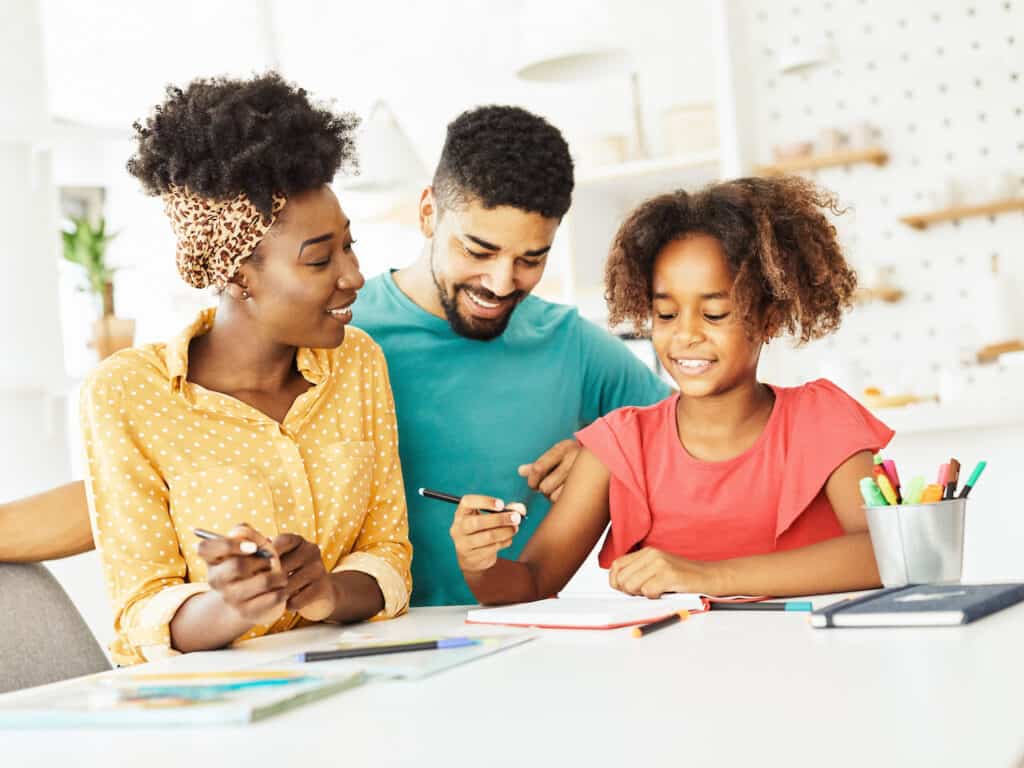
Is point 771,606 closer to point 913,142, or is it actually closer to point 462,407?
point 462,407

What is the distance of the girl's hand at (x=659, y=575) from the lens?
130cm

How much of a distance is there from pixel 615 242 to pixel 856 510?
19.4 inches

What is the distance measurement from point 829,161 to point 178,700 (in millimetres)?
3738

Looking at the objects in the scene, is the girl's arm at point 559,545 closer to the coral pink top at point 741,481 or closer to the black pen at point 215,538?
the coral pink top at point 741,481

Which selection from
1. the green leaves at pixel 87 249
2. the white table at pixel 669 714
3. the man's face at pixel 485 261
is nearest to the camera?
the white table at pixel 669 714

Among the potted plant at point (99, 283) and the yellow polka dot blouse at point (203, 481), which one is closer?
the yellow polka dot blouse at point (203, 481)

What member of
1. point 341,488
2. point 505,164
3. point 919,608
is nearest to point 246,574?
point 341,488

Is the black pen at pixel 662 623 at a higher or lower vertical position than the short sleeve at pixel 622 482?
lower

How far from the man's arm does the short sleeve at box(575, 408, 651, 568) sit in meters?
0.65

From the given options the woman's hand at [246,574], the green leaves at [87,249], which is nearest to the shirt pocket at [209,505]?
the woman's hand at [246,574]

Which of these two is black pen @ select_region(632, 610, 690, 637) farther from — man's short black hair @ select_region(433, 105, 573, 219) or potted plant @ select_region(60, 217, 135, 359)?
Answer: potted plant @ select_region(60, 217, 135, 359)

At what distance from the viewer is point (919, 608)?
102cm

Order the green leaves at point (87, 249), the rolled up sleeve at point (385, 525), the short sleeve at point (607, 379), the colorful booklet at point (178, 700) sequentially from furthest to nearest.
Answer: the green leaves at point (87, 249), the short sleeve at point (607, 379), the rolled up sleeve at point (385, 525), the colorful booklet at point (178, 700)

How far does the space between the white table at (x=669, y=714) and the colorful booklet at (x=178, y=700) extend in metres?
0.01
